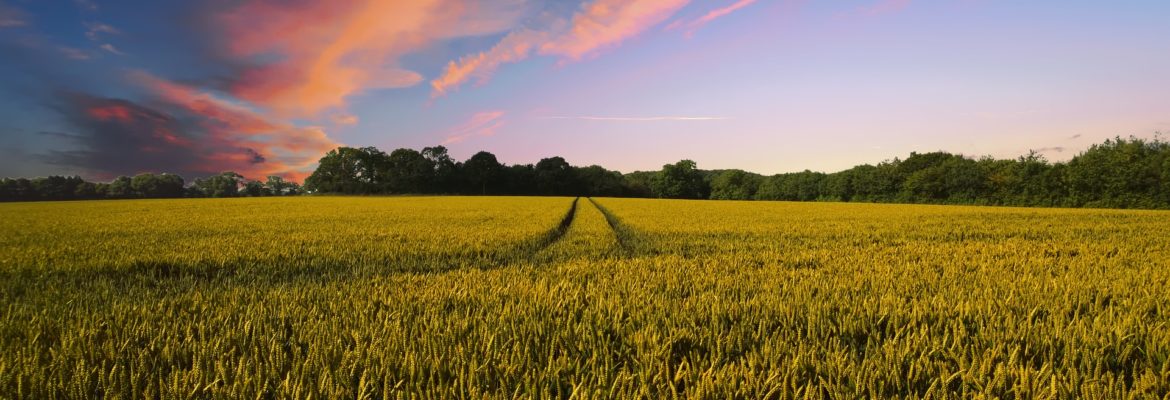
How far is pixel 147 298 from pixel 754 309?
5143mm

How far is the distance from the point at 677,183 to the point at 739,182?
75.4ft

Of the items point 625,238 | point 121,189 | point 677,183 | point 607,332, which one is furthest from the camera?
point 677,183

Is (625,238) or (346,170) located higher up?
(346,170)

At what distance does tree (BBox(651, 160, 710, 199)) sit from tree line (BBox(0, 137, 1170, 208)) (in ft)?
0.92

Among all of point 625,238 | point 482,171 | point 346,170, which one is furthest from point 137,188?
point 625,238

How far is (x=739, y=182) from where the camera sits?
13438cm

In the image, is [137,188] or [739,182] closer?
[137,188]

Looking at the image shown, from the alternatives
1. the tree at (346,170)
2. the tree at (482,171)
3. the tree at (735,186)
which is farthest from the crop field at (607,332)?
the tree at (735,186)

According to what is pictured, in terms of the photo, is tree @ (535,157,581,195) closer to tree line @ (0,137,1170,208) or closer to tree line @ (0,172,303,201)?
tree line @ (0,137,1170,208)

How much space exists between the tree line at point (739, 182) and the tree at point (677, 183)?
281 mm

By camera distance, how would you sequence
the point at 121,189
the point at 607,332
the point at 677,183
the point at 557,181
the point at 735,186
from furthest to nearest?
the point at 735,186 < the point at 677,183 < the point at 557,181 < the point at 121,189 < the point at 607,332

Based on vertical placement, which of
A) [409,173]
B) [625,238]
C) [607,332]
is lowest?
[625,238]

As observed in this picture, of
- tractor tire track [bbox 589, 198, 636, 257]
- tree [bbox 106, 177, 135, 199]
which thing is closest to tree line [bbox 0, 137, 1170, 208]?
tree [bbox 106, 177, 135, 199]

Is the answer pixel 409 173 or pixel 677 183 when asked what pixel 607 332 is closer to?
pixel 409 173
